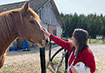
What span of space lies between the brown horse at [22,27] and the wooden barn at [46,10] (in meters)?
9.18

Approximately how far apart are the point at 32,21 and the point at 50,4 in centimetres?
1288

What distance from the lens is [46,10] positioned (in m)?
13.2

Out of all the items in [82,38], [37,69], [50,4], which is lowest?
[37,69]

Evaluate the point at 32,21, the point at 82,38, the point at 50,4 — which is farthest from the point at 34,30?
the point at 50,4

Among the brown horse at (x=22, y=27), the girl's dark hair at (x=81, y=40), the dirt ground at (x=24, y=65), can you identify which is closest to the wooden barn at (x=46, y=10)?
the dirt ground at (x=24, y=65)

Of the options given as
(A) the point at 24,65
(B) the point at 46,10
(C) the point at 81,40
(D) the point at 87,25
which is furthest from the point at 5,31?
(D) the point at 87,25

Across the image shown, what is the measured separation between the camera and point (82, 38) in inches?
62.4

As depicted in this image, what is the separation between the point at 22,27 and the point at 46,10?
456 inches

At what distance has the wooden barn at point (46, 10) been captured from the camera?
39.3 ft

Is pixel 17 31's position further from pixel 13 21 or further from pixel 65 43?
pixel 65 43

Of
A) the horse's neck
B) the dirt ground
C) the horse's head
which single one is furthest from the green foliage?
the horse's neck

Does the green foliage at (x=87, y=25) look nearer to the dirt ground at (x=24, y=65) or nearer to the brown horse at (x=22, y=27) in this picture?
the dirt ground at (x=24, y=65)

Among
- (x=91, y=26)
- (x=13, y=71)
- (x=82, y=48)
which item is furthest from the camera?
(x=91, y=26)

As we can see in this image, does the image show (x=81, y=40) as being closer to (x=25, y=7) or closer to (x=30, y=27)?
(x=30, y=27)
